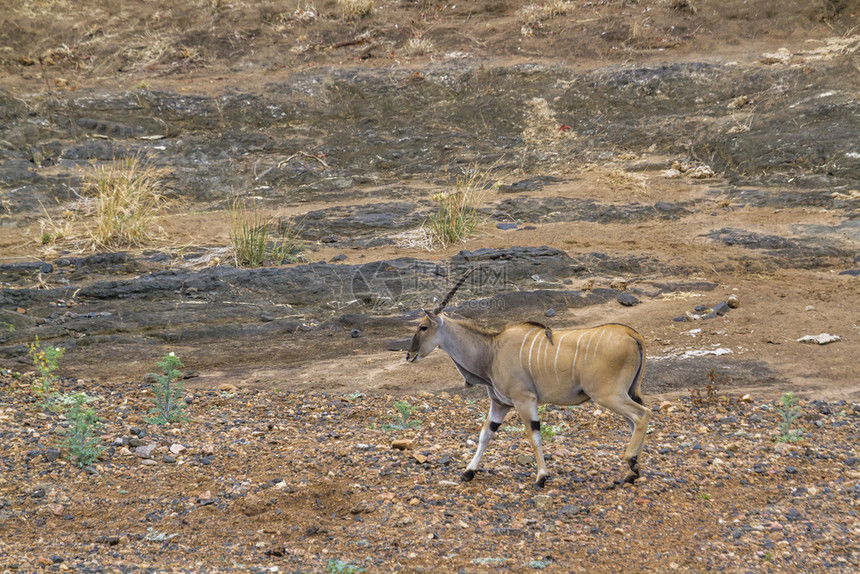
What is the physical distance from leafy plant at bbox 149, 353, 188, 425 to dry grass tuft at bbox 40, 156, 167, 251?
6121mm

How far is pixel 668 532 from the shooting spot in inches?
203

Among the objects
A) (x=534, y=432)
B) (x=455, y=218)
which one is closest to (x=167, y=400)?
(x=534, y=432)

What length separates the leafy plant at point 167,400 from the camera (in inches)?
285

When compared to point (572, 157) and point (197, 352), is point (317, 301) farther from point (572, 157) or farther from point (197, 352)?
point (572, 157)

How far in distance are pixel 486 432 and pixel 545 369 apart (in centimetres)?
64

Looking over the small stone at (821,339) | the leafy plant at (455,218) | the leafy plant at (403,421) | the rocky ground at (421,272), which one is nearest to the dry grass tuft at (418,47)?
the rocky ground at (421,272)

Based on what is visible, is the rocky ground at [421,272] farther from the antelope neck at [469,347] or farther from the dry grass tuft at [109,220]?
the antelope neck at [469,347]

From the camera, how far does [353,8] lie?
867 inches

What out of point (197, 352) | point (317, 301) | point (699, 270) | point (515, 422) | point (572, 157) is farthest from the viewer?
point (572, 157)

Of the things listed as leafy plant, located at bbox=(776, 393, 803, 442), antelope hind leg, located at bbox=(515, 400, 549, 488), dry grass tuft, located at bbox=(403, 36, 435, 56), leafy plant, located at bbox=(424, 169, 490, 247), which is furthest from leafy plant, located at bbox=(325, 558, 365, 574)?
dry grass tuft, located at bbox=(403, 36, 435, 56)

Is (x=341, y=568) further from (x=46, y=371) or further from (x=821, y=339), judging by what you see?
(x=821, y=339)

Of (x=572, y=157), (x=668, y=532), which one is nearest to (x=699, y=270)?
(x=572, y=157)

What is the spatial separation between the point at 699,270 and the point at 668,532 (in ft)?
26.6

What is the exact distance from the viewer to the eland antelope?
5.92 m
